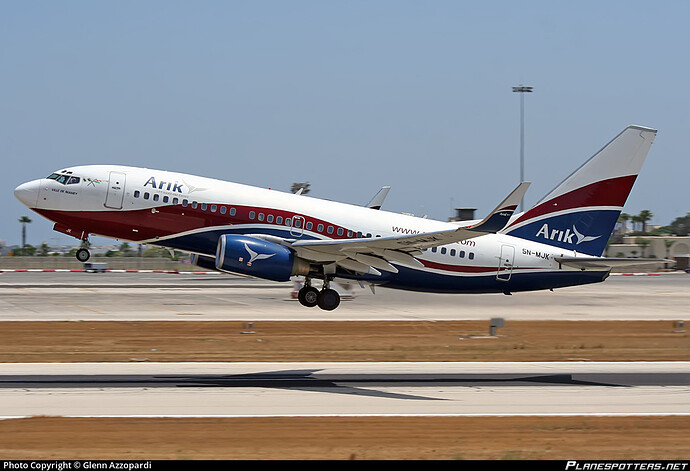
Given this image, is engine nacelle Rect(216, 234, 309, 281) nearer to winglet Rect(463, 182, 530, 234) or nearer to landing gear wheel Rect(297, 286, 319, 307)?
landing gear wheel Rect(297, 286, 319, 307)

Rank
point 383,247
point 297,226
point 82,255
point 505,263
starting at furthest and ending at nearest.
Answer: point 505,263
point 297,226
point 82,255
point 383,247

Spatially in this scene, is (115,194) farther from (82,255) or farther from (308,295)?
(308,295)

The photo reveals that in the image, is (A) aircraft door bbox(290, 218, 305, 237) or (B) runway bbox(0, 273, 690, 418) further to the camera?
(A) aircraft door bbox(290, 218, 305, 237)

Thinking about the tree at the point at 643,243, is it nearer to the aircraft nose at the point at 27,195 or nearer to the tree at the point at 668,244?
the tree at the point at 668,244

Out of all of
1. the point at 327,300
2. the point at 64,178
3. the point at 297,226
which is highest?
the point at 64,178

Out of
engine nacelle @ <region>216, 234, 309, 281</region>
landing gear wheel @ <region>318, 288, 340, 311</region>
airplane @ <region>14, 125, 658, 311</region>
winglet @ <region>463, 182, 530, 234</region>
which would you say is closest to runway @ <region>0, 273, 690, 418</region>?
landing gear wheel @ <region>318, 288, 340, 311</region>

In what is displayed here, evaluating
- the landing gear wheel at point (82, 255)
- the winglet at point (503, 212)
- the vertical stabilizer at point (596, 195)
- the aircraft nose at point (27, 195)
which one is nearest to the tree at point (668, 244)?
the vertical stabilizer at point (596, 195)

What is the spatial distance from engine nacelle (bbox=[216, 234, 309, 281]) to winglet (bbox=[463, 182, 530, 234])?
7.24m

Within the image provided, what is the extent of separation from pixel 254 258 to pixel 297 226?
263cm

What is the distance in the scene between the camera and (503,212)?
28.2 metres

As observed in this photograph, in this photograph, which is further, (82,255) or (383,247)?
(82,255)

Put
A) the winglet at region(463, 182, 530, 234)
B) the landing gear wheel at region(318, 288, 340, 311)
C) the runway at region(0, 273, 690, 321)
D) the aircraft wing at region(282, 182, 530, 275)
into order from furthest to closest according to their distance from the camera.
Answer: the runway at region(0, 273, 690, 321), the landing gear wheel at region(318, 288, 340, 311), the aircraft wing at region(282, 182, 530, 275), the winglet at region(463, 182, 530, 234)

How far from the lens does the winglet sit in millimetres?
27844

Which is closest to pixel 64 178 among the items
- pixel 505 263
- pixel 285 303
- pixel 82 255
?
pixel 82 255
